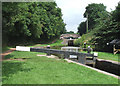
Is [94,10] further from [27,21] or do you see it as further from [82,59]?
[82,59]

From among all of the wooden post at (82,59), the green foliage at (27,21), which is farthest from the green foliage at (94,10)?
the wooden post at (82,59)

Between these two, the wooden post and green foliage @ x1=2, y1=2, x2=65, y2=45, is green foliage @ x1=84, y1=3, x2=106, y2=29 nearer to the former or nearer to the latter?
green foliage @ x1=2, y1=2, x2=65, y2=45

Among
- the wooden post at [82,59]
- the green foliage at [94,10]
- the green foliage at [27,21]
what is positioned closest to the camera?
the green foliage at [27,21]

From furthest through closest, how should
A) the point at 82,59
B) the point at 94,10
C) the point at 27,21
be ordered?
the point at 94,10, the point at 27,21, the point at 82,59

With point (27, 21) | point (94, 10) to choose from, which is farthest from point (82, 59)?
point (94, 10)

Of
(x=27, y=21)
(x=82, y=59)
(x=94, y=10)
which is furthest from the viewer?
(x=94, y=10)

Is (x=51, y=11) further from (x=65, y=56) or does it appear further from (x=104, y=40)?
(x=65, y=56)

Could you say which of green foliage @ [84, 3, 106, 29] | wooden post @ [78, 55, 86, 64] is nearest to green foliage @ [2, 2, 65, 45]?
wooden post @ [78, 55, 86, 64]

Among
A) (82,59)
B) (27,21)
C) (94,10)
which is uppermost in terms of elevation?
(94,10)

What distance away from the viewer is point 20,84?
5.42m

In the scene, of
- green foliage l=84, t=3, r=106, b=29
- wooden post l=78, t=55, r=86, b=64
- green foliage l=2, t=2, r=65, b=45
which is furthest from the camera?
green foliage l=84, t=3, r=106, b=29

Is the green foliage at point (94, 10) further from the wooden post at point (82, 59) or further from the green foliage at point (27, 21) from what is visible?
the wooden post at point (82, 59)

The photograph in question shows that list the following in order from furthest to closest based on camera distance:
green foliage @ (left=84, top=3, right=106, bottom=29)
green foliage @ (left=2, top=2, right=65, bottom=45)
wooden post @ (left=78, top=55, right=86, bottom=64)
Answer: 1. green foliage @ (left=84, top=3, right=106, bottom=29)
2. wooden post @ (left=78, top=55, right=86, bottom=64)
3. green foliage @ (left=2, top=2, right=65, bottom=45)

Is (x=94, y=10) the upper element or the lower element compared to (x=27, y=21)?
upper
